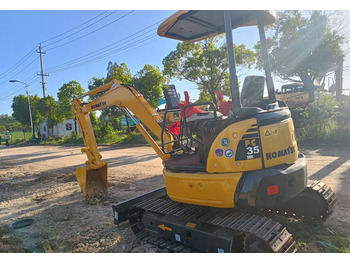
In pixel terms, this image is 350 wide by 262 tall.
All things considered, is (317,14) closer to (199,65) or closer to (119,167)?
(199,65)

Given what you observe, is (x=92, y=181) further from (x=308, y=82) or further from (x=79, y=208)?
(x=308, y=82)

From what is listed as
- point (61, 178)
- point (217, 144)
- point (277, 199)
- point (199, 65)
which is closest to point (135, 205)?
point (217, 144)

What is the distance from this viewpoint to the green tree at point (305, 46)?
47.2 ft

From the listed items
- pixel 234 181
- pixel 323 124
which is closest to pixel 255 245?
pixel 234 181

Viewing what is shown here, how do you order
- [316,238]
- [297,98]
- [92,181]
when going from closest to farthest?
[316,238] < [92,181] < [297,98]

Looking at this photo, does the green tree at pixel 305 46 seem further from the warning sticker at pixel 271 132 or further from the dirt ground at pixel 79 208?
the warning sticker at pixel 271 132

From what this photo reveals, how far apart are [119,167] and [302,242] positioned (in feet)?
22.9

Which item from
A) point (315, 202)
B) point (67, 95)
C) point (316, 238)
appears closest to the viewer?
point (316, 238)

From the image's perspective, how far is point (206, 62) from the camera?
17.1m

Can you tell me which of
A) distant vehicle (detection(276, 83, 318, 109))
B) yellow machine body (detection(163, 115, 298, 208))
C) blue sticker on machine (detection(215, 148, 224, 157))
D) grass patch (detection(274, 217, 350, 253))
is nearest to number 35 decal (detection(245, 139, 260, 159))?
yellow machine body (detection(163, 115, 298, 208))

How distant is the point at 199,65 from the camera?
1736cm

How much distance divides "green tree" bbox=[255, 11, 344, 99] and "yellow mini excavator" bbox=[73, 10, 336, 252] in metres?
13.1

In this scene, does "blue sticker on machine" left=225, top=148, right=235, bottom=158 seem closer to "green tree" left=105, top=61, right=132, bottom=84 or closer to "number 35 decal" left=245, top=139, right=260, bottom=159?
"number 35 decal" left=245, top=139, right=260, bottom=159

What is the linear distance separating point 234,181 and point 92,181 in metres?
3.69
